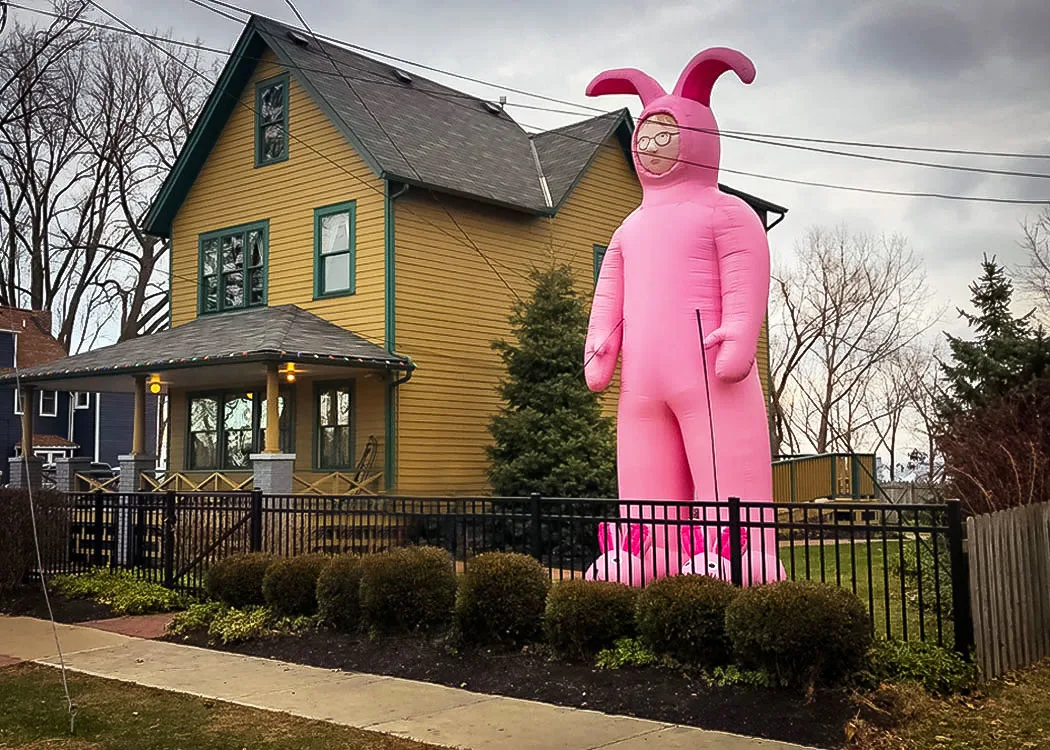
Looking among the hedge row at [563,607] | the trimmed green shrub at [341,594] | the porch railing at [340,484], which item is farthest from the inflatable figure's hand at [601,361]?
the porch railing at [340,484]

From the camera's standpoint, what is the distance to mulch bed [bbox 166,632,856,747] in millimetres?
6719

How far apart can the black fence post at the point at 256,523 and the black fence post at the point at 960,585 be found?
7.62 m

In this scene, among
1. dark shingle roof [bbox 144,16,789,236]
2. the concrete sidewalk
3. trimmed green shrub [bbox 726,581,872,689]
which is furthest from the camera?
dark shingle roof [bbox 144,16,789,236]

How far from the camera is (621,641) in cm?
838

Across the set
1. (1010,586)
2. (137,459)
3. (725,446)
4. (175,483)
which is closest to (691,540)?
(725,446)

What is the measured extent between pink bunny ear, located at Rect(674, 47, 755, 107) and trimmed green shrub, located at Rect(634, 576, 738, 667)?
15.9ft

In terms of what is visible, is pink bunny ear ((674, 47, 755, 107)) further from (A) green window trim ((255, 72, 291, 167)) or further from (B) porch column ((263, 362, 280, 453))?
(A) green window trim ((255, 72, 291, 167))

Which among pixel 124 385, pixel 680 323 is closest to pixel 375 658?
pixel 680 323

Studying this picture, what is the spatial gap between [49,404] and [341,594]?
110ft

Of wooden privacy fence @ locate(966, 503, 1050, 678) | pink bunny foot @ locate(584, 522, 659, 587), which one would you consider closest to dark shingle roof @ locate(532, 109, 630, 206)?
pink bunny foot @ locate(584, 522, 659, 587)

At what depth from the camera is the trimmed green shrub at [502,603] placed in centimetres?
891

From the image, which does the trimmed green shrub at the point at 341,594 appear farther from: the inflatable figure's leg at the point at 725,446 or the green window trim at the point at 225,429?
the green window trim at the point at 225,429

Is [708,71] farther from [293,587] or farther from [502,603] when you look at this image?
[293,587]

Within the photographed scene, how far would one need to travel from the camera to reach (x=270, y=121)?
66.3ft
